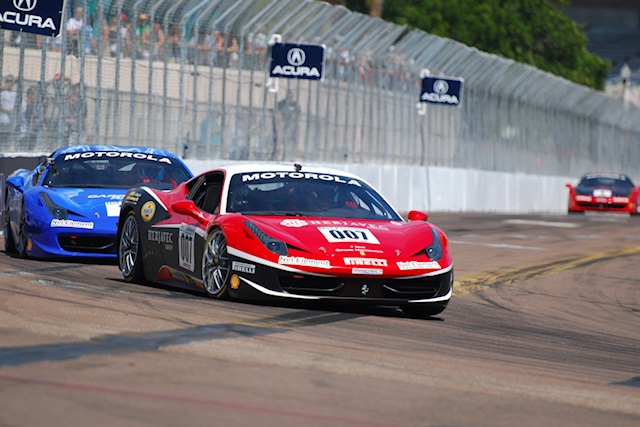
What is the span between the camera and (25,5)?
18.4m

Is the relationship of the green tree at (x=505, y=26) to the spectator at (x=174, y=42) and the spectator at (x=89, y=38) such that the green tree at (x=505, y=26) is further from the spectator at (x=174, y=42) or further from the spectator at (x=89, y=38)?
the spectator at (x=89, y=38)

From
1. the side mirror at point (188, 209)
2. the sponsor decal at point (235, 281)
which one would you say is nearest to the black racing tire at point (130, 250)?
the side mirror at point (188, 209)

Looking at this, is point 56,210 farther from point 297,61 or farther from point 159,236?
point 297,61

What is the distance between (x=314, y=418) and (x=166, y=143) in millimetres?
19776

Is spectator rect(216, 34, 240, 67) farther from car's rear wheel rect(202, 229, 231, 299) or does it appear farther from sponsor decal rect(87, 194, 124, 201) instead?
car's rear wheel rect(202, 229, 231, 299)

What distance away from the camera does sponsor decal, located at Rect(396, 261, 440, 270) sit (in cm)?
1022

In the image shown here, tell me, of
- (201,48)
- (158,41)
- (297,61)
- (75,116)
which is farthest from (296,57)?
(75,116)

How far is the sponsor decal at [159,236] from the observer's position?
37.5ft

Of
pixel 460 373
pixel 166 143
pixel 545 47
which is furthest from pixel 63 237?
pixel 545 47

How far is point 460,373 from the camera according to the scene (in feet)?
24.7

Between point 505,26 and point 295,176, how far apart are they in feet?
219

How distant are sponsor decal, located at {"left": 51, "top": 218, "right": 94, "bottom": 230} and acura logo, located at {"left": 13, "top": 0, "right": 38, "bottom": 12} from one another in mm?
5842

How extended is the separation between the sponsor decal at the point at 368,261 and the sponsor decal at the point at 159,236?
1.94 metres

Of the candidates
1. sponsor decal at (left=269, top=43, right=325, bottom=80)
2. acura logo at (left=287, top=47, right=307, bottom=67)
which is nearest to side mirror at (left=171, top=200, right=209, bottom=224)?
sponsor decal at (left=269, top=43, right=325, bottom=80)
